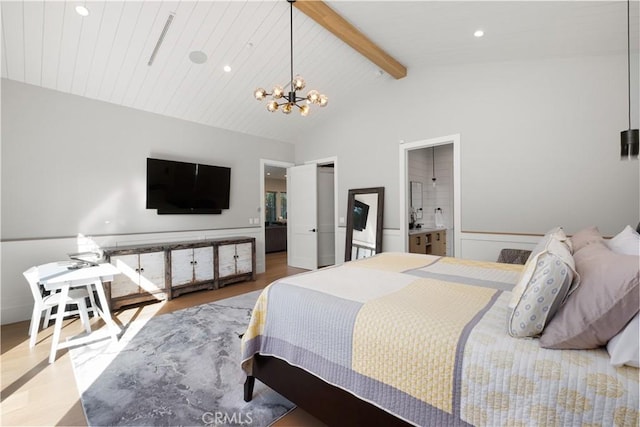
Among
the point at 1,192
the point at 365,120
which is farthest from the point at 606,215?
the point at 1,192

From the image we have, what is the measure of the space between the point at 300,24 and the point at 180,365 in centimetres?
366

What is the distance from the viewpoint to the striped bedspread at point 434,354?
897mm

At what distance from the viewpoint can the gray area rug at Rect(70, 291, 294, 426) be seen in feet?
5.59

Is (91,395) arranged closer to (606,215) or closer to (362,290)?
(362,290)

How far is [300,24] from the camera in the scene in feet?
10.8

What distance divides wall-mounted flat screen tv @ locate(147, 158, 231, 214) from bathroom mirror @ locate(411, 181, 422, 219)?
372cm

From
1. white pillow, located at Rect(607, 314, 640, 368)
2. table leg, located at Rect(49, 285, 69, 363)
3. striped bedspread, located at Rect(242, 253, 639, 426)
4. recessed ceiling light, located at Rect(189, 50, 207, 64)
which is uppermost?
recessed ceiling light, located at Rect(189, 50, 207, 64)

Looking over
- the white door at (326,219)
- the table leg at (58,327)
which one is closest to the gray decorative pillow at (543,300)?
the table leg at (58,327)

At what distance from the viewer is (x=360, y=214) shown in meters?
4.95

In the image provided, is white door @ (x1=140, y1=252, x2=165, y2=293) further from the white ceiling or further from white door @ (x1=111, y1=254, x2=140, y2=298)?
the white ceiling

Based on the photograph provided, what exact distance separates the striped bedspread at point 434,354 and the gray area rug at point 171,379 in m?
0.32

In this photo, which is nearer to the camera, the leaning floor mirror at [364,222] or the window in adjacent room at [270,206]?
the leaning floor mirror at [364,222]

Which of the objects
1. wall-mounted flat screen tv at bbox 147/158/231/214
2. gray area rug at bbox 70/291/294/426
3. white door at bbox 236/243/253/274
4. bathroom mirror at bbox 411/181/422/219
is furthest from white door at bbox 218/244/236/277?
bathroom mirror at bbox 411/181/422/219

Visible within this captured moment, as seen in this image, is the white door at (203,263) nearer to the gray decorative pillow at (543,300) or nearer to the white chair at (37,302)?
the white chair at (37,302)
